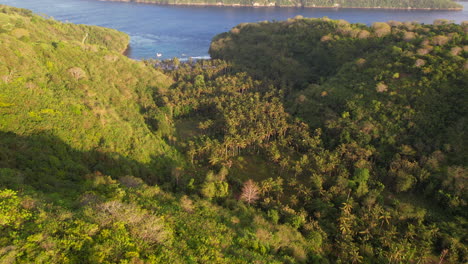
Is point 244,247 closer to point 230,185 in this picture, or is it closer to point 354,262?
point 354,262

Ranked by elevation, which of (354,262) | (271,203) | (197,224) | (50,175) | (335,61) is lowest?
(354,262)

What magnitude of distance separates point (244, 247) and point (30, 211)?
22.0 meters

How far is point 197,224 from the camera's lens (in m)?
A: 33.4

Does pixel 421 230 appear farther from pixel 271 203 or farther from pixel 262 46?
pixel 262 46

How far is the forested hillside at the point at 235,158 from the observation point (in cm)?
2797

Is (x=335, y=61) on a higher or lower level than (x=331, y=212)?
higher

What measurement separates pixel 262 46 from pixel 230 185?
289 feet

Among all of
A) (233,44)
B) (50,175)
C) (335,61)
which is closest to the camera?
(50,175)

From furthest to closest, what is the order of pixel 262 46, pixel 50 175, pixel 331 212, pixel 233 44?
pixel 233 44
pixel 262 46
pixel 331 212
pixel 50 175

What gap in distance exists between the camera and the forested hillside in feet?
91.8

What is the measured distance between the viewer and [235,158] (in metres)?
64.6

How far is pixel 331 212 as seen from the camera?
47.4m

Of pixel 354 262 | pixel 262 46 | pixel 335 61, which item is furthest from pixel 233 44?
pixel 354 262

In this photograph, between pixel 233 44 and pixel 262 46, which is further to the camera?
pixel 233 44
